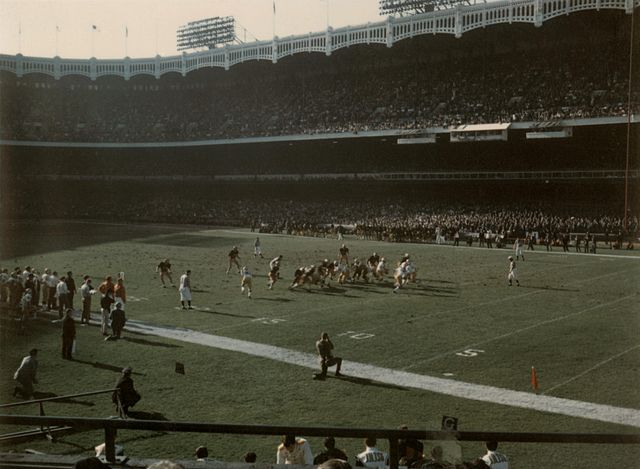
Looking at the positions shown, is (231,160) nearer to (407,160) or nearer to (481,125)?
(407,160)

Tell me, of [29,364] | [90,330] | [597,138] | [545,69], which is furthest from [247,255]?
[545,69]

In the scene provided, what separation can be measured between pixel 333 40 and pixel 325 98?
7.58 meters

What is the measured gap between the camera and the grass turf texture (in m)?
11.0

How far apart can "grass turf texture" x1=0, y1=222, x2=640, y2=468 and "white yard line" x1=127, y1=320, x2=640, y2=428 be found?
1.01 ft

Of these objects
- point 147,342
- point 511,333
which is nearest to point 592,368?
point 511,333

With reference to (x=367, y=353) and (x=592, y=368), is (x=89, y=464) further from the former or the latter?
(x=592, y=368)

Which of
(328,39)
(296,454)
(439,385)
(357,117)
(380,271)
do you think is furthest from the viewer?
(357,117)

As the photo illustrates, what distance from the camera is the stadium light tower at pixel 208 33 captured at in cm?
8600

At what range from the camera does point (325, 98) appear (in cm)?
6725

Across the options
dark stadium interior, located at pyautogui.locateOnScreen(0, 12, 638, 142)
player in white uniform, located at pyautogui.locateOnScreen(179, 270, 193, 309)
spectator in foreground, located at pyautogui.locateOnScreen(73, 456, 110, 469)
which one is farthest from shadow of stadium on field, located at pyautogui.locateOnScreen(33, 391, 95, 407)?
dark stadium interior, located at pyautogui.locateOnScreen(0, 12, 638, 142)

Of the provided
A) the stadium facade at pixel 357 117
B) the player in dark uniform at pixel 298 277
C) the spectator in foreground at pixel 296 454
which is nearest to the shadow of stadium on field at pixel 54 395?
the spectator in foreground at pixel 296 454

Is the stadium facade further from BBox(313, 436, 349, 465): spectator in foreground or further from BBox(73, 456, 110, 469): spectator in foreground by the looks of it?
BBox(73, 456, 110, 469): spectator in foreground

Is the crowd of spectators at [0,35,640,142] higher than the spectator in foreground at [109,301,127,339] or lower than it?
higher

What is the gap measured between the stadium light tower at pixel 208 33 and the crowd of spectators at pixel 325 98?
10.6m
